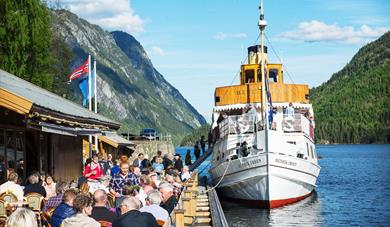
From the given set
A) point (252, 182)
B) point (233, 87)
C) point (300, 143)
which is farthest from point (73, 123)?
point (233, 87)

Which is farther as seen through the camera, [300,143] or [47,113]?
[300,143]

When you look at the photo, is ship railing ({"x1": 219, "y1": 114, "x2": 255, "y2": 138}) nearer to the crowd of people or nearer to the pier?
the pier

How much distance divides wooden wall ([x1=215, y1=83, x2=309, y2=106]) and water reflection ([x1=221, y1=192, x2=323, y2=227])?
5.33 m

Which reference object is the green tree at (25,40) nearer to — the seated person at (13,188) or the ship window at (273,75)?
the ship window at (273,75)

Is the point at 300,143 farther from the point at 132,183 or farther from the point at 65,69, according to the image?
the point at 65,69

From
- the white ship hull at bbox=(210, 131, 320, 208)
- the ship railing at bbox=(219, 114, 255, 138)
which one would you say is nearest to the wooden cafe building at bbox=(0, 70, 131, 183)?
the white ship hull at bbox=(210, 131, 320, 208)

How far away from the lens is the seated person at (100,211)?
31.8 ft

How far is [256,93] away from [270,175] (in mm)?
7007

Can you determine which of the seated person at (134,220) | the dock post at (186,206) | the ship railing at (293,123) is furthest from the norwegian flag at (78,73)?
the seated person at (134,220)

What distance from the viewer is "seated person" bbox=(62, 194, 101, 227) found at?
27.2ft

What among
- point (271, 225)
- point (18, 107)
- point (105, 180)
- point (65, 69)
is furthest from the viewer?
point (65, 69)

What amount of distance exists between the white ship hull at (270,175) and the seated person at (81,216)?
20.4m

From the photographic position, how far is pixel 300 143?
101 feet

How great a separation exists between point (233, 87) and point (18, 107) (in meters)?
22.0
